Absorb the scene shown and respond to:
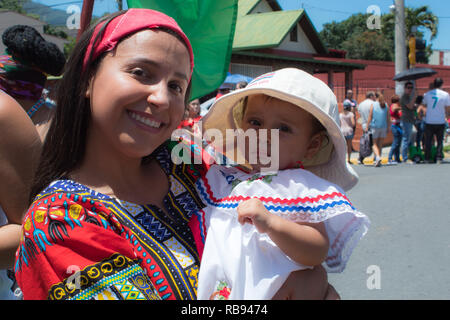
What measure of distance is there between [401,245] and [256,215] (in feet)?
13.2

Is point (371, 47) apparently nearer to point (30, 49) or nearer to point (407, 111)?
point (407, 111)

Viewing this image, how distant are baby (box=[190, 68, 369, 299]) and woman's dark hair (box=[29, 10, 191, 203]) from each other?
52cm

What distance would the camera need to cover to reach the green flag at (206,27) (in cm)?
204

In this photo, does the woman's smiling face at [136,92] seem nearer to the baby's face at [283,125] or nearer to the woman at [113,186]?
the woman at [113,186]

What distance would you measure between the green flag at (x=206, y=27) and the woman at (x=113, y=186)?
517mm

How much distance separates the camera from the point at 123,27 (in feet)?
4.66

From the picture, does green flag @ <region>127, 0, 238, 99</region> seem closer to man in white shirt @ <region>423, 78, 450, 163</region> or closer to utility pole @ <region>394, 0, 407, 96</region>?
man in white shirt @ <region>423, 78, 450, 163</region>

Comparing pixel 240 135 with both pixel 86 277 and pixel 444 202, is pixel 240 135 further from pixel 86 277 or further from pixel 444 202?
pixel 444 202

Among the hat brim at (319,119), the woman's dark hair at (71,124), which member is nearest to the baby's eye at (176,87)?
the woman's dark hair at (71,124)

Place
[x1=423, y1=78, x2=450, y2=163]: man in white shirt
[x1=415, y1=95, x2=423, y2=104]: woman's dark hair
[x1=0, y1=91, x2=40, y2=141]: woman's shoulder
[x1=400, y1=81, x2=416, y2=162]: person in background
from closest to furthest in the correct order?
[x1=0, y1=91, x2=40, y2=141]: woman's shoulder, [x1=423, y1=78, x2=450, y2=163]: man in white shirt, [x1=400, y1=81, x2=416, y2=162]: person in background, [x1=415, y1=95, x2=423, y2=104]: woman's dark hair

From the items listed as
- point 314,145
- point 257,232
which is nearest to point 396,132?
point 314,145

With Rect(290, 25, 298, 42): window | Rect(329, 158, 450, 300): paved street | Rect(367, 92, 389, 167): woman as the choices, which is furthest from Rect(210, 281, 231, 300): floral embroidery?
Rect(290, 25, 298, 42): window

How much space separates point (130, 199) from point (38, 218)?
0.33m

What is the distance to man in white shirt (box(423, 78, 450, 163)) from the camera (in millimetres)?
10094
